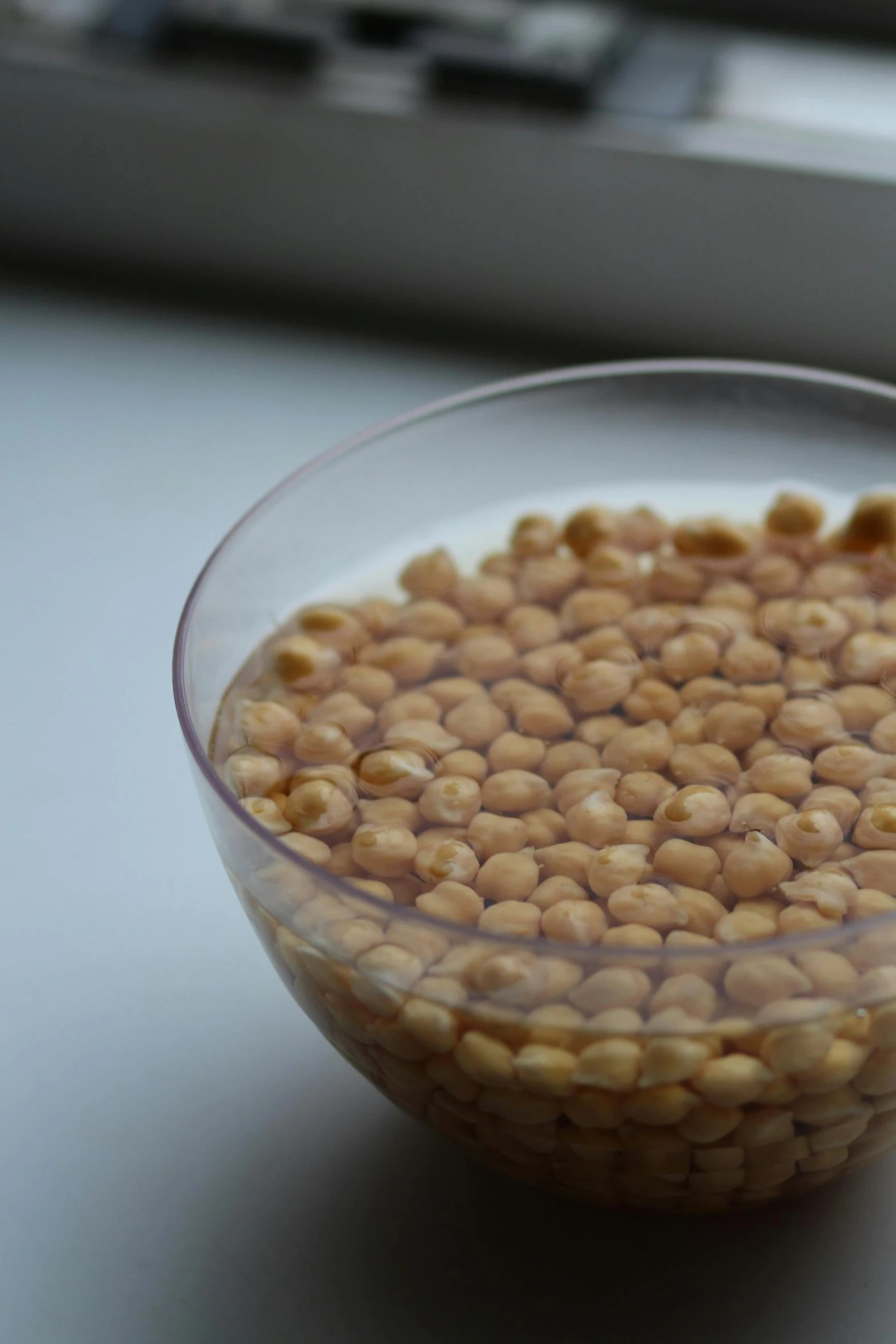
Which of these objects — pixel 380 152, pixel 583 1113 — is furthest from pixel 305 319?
pixel 583 1113

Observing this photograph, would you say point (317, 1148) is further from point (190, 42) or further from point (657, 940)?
point (190, 42)

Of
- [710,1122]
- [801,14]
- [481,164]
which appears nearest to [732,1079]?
[710,1122]

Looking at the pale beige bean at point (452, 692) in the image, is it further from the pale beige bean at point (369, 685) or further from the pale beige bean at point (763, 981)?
the pale beige bean at point (763, 981)

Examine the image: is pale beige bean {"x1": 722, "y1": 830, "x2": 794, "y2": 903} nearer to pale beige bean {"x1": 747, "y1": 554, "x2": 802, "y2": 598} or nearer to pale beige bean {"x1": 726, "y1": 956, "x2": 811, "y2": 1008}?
pale beige bean {"x1": 726, "y1": 956, "x2": 811, "y2": 1008}

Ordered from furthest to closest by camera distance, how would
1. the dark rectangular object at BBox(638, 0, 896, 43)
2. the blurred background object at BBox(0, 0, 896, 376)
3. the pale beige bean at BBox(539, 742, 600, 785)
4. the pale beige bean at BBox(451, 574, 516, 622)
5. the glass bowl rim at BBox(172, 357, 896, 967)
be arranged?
the dark rectangular object at BBox(638, 0, 896, 43) → the blurred background object at BBox(0, 0, 896, 376) → the pale beige bean at BBox(451, 574, 516, 622) → the pale beige bean at BBox(539, 742, 600, 785) → the glass bowl rim at BBox(172, 357, 896, 967)

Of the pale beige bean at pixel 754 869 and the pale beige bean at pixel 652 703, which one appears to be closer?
the pale beige bean at pixel 754 869

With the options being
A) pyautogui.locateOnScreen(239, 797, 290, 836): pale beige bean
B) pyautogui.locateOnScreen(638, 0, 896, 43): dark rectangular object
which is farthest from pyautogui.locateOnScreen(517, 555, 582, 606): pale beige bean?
pyautogui.locateOnScreen(638, 0, 896, 43): dark rectangular object

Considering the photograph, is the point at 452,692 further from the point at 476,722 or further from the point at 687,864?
the point at 687,864

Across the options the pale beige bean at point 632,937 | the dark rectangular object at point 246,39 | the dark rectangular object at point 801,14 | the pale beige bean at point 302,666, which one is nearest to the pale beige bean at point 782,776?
the pale beige bean at point 632,937
